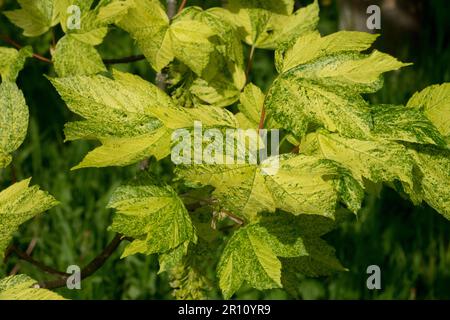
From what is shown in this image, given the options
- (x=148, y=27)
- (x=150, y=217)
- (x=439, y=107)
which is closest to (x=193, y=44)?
(x=148, y=27)

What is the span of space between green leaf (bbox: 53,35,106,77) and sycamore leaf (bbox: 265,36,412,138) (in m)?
0.39

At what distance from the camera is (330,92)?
1.06m

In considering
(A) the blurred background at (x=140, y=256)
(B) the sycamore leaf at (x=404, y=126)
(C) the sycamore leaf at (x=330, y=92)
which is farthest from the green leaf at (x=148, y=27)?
(A) the blurred background at (x=140, y=256)

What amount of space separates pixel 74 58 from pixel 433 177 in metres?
0.66

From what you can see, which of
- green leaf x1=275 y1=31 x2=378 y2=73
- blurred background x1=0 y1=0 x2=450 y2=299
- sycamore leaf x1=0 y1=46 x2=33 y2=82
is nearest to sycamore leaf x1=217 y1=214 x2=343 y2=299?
green leaf x1=275 y1=31 x2=378 y2=73

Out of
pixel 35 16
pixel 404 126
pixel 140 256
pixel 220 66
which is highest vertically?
pixel 35 16

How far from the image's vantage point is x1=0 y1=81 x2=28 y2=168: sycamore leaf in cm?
121

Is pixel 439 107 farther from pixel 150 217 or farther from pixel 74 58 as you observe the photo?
pixel 74 58

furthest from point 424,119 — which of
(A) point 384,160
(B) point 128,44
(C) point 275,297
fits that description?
(B) point 128,44

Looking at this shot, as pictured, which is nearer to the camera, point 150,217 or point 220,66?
point 150,217

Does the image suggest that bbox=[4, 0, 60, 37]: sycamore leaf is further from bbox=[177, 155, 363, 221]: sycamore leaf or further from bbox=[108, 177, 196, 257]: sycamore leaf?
bbox=[177, 155, 363, 221]: sycamore leaf

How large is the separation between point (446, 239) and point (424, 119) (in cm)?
173

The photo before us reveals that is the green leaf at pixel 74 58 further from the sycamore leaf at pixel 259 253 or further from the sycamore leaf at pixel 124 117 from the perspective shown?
the sycamore leaf at pixel 259 253

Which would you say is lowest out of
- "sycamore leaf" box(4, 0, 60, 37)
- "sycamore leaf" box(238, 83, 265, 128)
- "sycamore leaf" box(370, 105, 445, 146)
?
"sycamore leaf" box(370, 105, 445, 146)
